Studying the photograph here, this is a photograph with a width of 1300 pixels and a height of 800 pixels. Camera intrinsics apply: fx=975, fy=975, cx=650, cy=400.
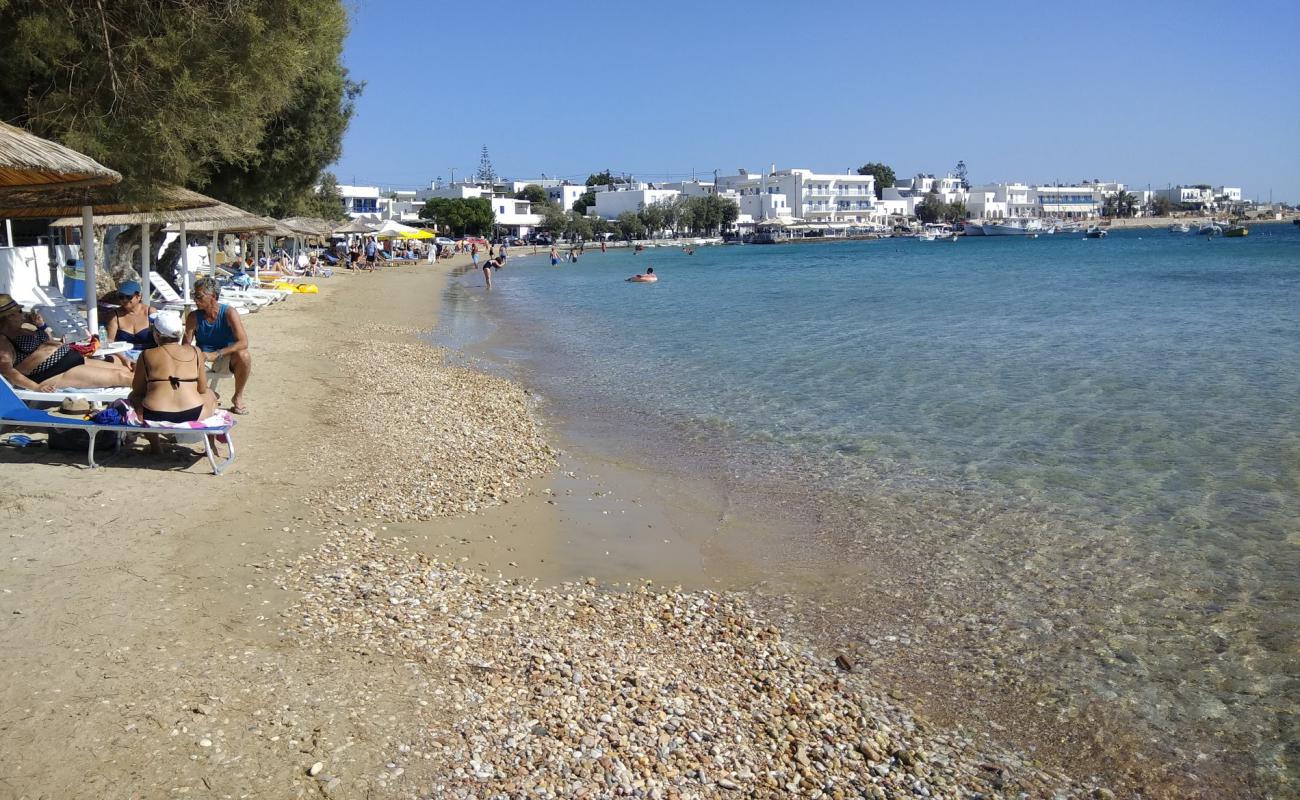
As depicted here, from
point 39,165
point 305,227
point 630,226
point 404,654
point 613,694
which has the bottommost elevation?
point 613,694

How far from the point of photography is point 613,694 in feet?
16.0

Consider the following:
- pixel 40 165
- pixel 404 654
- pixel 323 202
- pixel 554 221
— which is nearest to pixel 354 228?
pixel 323 202

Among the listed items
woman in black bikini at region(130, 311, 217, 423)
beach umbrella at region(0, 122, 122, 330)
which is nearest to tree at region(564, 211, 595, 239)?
beach umbrella at region(0, 122, 122, 330)

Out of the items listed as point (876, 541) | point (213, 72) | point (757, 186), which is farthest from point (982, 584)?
point (757, 186)

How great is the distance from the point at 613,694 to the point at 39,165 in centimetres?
561

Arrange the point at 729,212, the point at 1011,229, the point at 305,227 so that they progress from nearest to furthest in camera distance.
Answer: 1. the point at 305,227
2. the point at 729,212
3. the point at 1011,229

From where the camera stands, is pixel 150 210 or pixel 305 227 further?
pixel 305 227

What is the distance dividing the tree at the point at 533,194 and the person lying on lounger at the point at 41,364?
453 feet

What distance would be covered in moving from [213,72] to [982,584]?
9511 millimetres

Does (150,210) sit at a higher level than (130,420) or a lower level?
higher

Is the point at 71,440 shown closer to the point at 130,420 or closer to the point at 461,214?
the point at 130,420

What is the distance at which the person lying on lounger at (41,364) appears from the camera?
8.66 meters

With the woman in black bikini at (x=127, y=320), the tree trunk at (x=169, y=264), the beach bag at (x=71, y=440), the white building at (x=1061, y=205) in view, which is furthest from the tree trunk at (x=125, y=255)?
the white building at (x=1061, y=205)

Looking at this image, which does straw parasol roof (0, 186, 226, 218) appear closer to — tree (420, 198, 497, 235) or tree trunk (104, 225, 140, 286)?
tree trunk (104, 225, 140, 286)
